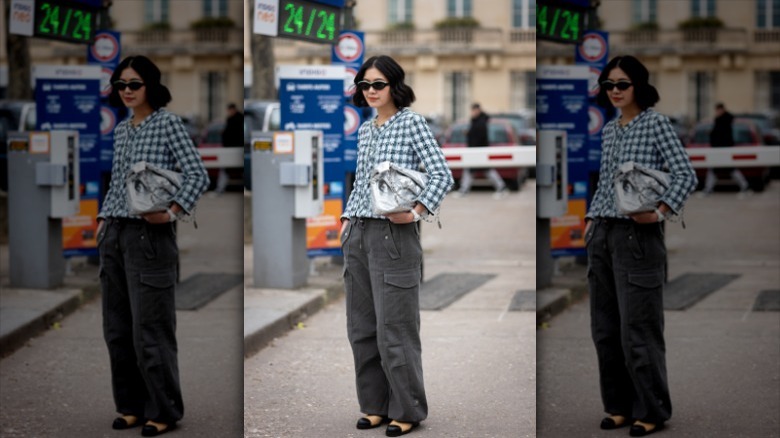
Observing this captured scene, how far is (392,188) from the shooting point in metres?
5.62

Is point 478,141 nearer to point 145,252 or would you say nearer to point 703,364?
point 703,364

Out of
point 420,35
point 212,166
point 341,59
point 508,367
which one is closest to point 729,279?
point 508,367

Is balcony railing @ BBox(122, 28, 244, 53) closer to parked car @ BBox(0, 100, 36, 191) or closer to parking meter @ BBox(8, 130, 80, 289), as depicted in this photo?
parking meter @ BBox(8, 130, 80, 289)

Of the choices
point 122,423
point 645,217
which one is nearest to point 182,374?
point 122,423

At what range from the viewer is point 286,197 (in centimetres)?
1058

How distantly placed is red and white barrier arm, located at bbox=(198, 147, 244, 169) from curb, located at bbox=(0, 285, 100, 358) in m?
1.81

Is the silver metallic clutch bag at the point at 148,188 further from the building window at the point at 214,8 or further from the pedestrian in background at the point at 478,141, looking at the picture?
the pedestrian in background at the point at 478,141

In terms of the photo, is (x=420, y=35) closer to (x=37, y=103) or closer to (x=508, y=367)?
(x=37, y=103)

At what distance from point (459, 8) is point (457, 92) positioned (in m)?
3.69

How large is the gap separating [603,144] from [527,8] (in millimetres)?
50919

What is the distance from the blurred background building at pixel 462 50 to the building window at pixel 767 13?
4340 cm

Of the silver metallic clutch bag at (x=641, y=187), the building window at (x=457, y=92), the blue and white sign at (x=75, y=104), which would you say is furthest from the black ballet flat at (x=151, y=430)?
the building window at (x=457, y=92)

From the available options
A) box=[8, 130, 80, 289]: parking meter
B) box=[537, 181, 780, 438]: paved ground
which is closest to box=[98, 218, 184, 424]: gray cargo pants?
box=[537, 181, 780, 438]: paved ground

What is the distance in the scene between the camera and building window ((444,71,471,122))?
179 ft
